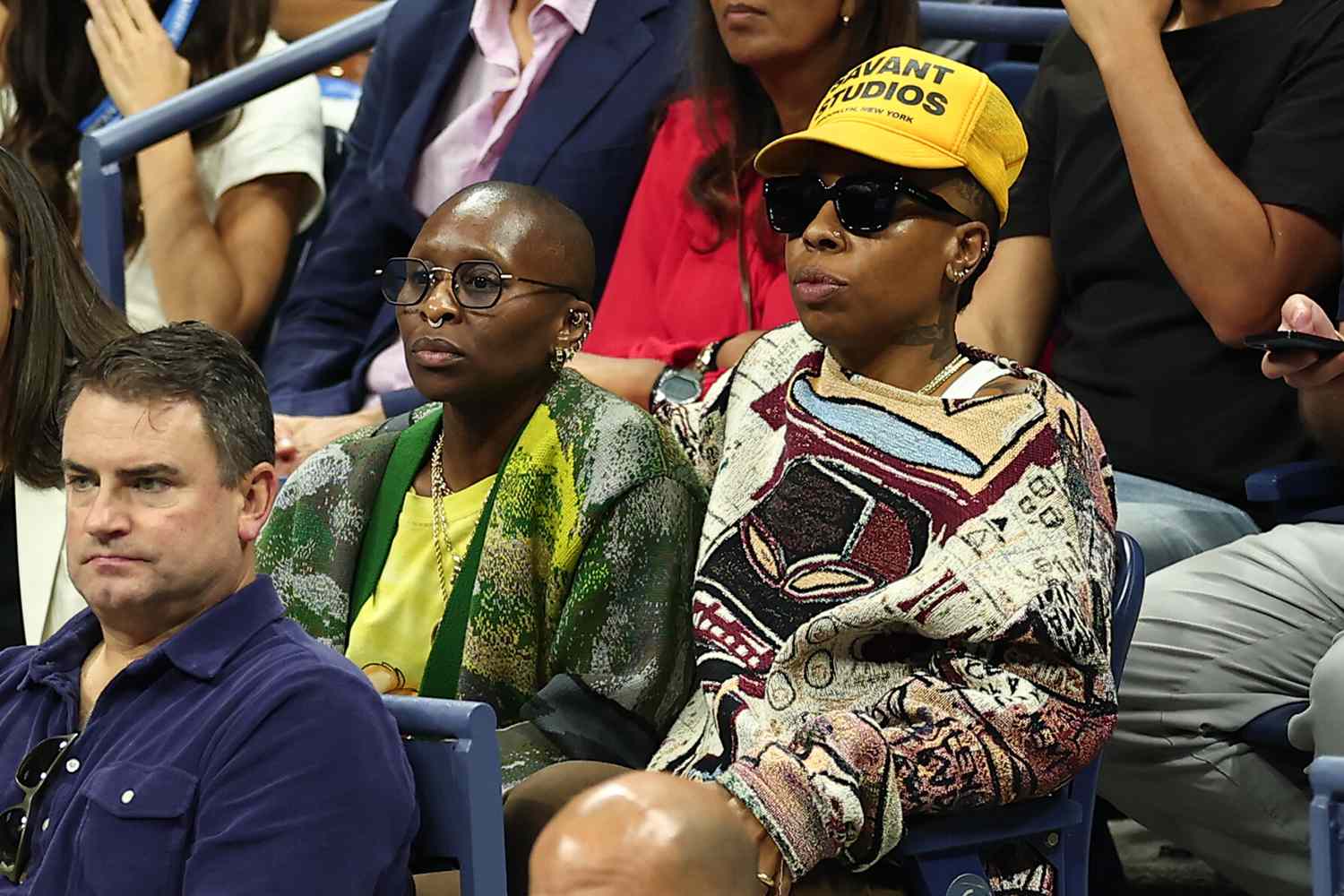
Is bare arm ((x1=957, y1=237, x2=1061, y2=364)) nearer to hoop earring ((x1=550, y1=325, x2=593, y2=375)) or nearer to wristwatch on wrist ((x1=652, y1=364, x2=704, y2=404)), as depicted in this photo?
wristwatch on wrist ((x1=652, y1=364, x2=704, y2=404))

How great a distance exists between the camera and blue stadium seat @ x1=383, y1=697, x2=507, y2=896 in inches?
81.1

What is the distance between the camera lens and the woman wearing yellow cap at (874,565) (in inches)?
84.6

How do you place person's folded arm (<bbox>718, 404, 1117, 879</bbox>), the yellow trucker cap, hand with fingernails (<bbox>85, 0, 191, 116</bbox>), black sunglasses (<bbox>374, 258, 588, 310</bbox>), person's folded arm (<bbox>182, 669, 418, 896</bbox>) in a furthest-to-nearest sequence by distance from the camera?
hand with fingernails (<bbox>85, 0, 191, 116</bbox>), black sunglasses (<bbox>374, 258, 588, 310</bbox>), the yellow trucker cap, person's folded arm (<bbox>718, 404, 1117, 879</bbox>), person's folded arm (<bbox>182, 669, 418, 896</bbox>)

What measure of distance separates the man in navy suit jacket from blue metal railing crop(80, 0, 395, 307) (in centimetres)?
20

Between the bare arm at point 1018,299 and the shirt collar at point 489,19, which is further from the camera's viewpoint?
the shirt collar at point 489,19

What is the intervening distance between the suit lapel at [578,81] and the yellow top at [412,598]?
1.18 meters

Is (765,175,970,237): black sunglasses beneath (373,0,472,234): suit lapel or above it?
above

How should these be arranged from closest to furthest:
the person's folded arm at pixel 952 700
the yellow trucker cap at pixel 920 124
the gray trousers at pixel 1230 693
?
the person's folded arm at pixel 952 700, the yellow trucker cap at pixel 920 124, the gray trousers at pixel 1230 693

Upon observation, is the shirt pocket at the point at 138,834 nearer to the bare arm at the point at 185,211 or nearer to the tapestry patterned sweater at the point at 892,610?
the tapestry patterned sweater at the point at 892,610

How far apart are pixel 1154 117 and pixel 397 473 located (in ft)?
3.88

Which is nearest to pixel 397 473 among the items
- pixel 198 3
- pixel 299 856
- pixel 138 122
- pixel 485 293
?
pixel 485 293

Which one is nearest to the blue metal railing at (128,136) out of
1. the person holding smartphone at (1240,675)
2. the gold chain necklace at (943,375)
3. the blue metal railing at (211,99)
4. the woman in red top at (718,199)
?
the blue metal railing at (211,99)

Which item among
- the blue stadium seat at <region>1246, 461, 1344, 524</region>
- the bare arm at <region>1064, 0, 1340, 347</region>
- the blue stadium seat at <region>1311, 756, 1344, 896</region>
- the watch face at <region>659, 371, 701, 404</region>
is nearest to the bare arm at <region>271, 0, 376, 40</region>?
the watch face at <region>659, 371, 701, 404</region>

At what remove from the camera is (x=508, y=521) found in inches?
104
